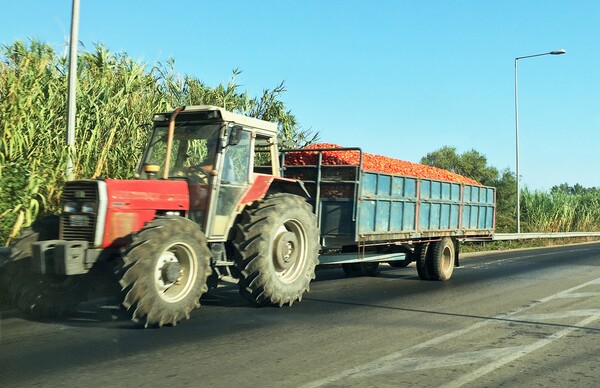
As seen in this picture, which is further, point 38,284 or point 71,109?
point 71,109

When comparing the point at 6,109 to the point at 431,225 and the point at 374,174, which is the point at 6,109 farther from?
the point at 431,225

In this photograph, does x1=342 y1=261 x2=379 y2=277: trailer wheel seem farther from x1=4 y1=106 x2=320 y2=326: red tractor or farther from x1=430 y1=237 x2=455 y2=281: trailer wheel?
x1=4 y1=106 x2=320 y2=326: red tractor

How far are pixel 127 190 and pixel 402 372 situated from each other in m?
3.87

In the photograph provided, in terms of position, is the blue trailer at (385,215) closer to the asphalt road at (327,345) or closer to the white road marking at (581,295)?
the asphalt road at (327,345)

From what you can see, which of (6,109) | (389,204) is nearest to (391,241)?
(389,204)

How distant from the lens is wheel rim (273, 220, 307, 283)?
8234 millimetres

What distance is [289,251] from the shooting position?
8484mm

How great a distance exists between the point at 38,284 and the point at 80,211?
110 centimetres

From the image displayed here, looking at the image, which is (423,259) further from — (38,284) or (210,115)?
(38,284)

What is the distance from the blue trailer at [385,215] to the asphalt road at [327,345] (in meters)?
1.08

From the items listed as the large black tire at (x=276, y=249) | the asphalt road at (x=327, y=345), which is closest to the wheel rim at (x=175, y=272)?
the asphalt road at (x=327, y=345)

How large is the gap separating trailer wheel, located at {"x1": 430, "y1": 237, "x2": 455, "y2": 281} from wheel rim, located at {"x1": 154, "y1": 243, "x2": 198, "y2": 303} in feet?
21.2

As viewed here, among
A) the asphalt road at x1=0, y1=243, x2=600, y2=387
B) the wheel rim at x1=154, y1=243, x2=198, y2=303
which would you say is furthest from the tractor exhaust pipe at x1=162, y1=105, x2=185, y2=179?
the asphalt road at x1=0, y1=243, x2=600, y2=387

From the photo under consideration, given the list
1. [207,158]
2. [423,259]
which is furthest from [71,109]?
[423,259]
